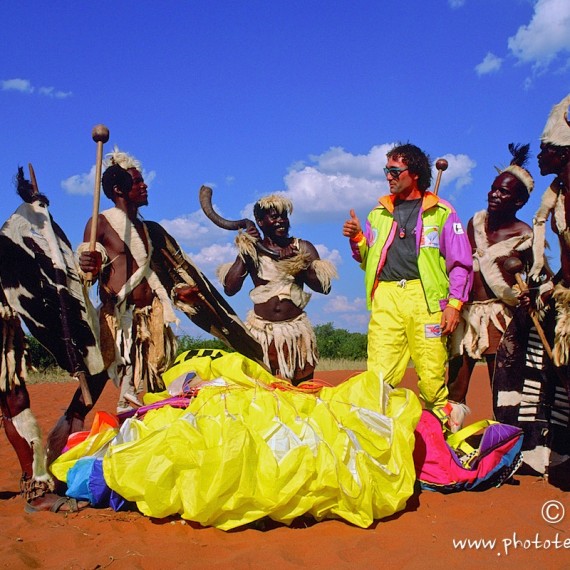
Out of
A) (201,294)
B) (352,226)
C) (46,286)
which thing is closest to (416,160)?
(352,226)

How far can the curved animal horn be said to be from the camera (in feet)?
17.4

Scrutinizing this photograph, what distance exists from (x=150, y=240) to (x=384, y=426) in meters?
2.18

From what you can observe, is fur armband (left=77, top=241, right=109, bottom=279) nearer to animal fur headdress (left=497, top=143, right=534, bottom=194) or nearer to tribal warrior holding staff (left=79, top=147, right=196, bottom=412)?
tribal warrior holding staff (left=79, top=147, right=196, bottom=412)

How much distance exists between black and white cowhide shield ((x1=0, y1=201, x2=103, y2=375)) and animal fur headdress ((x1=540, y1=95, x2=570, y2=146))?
112 inches

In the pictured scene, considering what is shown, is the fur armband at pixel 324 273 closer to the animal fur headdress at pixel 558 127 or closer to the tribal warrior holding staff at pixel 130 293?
the tribal warrior holding staff at pixel 130 293

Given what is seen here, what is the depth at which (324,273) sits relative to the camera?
5176mm

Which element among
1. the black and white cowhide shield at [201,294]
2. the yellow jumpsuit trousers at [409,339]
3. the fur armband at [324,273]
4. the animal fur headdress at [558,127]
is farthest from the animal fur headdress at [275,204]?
the animal fur headdress at [558,127]

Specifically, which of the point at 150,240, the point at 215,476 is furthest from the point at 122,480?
the point at 150,240

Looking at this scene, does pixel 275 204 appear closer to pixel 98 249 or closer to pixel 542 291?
pixel 98 249

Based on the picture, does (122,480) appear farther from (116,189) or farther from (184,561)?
(116,189)

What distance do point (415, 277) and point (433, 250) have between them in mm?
209

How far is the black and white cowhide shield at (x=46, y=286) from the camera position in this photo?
3.48 m

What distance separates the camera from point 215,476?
2.94 metres

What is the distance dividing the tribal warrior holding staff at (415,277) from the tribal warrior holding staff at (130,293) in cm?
134
